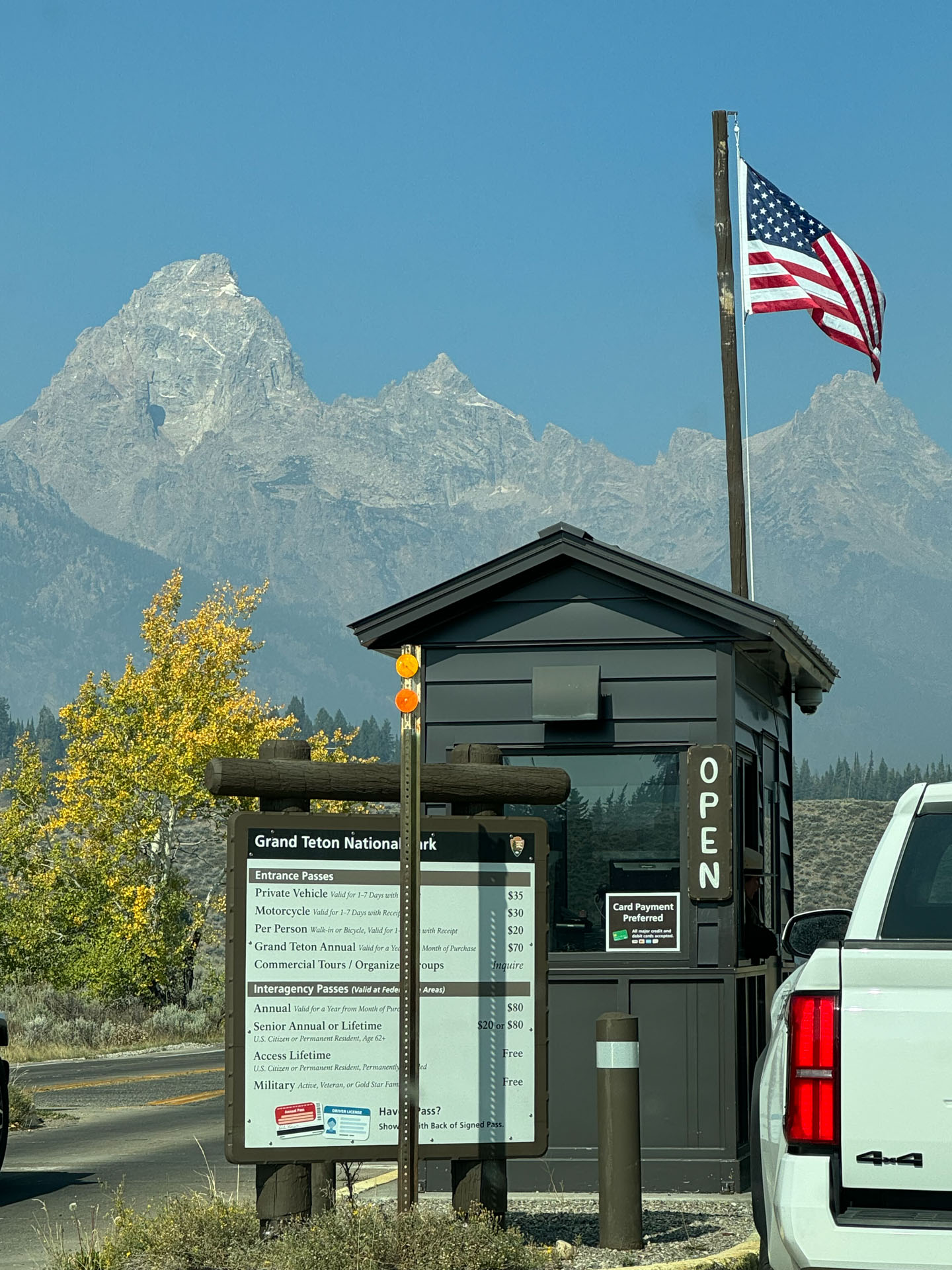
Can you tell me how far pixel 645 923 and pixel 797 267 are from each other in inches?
311

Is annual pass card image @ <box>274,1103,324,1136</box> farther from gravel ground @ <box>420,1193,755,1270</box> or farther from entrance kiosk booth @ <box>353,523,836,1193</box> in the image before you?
entrance kiosk booth @ <box>353,523,836,1193</box>

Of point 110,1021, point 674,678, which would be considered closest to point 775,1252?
point 674,678

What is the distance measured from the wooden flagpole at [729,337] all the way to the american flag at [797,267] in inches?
11.8

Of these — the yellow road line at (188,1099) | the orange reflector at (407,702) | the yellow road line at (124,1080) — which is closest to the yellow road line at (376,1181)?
the orange reflector at (407,702)

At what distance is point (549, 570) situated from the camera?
12.5 metres

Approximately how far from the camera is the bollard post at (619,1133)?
8.77 meters

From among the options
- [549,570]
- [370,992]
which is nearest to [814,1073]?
[370,992]

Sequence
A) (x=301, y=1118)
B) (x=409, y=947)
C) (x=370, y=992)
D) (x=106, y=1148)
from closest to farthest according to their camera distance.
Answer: (x=409, y=947)
(x=301, y=1118)
(x=370, y=992)
(x=106, y=1148)

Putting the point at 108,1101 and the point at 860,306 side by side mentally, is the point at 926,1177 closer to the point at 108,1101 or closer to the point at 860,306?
the point at 860,306

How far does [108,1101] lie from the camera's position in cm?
2039

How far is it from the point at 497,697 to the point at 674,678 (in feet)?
4.09

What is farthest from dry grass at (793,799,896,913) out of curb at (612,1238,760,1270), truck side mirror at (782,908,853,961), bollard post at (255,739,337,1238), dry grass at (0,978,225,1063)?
truck side mirror at (782,908,853,961)

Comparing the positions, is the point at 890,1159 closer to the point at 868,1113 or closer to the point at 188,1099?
the point at 868,1113

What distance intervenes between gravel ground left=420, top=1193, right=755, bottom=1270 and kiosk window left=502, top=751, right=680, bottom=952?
1.80 meters
